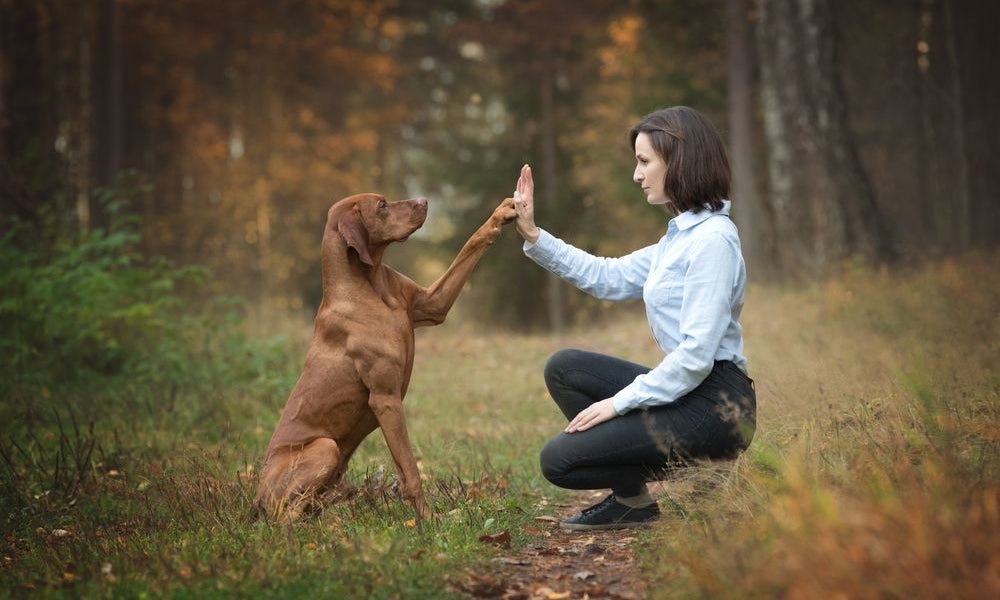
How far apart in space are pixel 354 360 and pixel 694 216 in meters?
1.72

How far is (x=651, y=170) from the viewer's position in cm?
419

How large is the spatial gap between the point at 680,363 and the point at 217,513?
2.24m

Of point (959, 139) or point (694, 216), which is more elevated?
point (959, 139)

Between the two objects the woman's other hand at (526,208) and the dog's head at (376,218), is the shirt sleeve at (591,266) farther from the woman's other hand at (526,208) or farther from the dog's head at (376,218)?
the dog's head at (376,218)

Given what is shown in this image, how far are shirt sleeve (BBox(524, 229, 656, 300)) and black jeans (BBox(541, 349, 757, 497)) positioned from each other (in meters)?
0.78

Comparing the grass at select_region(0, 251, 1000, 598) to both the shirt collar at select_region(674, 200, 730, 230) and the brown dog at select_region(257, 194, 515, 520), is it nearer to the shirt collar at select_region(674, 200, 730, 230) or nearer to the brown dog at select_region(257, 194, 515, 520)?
the brown dog at select_region(257, 194, 515, 520)

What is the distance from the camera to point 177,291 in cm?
1383

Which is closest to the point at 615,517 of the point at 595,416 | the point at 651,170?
the point at 595,416

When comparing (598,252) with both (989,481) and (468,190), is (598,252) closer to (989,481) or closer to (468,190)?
(468,190)

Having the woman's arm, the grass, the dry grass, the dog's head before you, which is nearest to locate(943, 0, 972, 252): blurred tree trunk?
the grass

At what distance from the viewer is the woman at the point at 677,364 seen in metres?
3.85

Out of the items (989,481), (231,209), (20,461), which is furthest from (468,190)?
(989,481)

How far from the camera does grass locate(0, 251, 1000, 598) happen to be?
105 inches

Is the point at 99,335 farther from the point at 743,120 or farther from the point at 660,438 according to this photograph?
the point at 743,120
